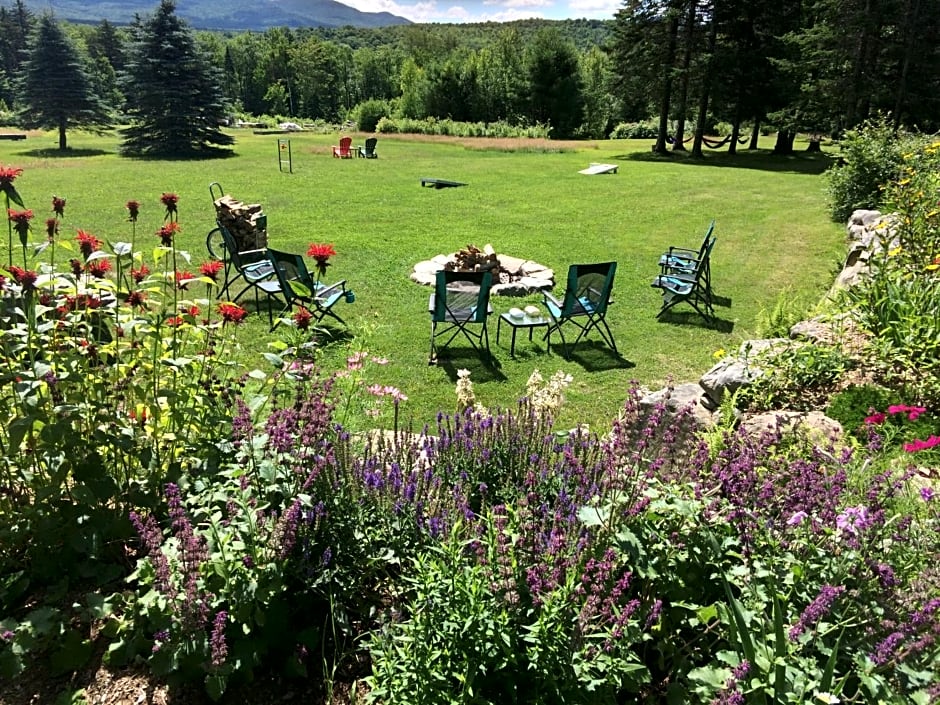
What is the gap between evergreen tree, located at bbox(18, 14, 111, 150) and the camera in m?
27.7

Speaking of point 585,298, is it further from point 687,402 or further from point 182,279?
point 182,279

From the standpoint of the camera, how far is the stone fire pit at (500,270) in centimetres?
855

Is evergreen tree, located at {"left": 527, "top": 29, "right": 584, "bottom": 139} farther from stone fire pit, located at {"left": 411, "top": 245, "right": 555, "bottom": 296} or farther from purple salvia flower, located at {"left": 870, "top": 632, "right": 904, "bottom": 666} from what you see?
purple salvia flower, located at {"left": 870, "top": 632, "right": 904, "bottom": 666}

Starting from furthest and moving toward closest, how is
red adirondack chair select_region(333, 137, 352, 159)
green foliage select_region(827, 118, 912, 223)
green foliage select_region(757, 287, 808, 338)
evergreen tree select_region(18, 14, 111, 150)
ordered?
evergreen tree select_region(18, 14, 111, 150)
red adirondack chair select_region(333, 137, 352, 159)
green foliage select_region(827, 118, 912, 223)
green foliage select_region(757, 287, 808, 338)

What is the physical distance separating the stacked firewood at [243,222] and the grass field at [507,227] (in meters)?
1.22

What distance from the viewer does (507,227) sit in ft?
42.4

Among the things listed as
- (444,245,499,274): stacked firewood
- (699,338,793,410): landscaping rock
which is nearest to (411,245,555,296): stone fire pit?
(444,245,499,274): stacked firewood

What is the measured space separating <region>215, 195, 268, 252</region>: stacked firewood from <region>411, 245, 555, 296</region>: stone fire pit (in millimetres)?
2359

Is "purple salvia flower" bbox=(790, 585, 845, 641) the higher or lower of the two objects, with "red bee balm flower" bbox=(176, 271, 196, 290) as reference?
lower

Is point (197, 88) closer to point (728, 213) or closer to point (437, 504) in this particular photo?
point (728, 213)

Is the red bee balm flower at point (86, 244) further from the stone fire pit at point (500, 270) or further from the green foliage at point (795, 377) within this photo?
the stone fire pit at point (500, 270)

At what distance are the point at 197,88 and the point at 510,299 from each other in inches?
987

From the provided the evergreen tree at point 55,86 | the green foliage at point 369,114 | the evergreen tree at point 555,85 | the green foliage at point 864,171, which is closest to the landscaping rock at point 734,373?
the green foliage at point 864,171

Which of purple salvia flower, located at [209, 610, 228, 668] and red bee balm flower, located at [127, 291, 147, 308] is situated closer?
purple salvia flower, located at [209, 610, 228, 668]
